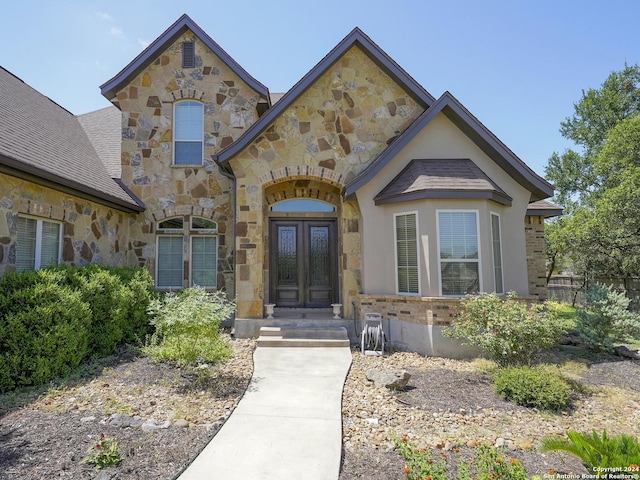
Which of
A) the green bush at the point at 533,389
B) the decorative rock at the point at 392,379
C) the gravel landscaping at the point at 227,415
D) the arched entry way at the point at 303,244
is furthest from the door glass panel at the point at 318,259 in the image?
the green bush at the point at 533,389

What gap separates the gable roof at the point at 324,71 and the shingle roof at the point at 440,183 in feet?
6.40

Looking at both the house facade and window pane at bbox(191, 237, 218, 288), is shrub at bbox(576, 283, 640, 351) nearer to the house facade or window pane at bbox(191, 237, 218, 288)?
the house facade

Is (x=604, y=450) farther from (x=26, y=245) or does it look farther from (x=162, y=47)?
(x=162, y=47)

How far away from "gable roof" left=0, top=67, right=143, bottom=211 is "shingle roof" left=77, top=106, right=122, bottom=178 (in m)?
0.29

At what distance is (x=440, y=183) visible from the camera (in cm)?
779

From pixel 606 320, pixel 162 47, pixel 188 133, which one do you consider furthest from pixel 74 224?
pixel 606 320

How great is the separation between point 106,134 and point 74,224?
551cm

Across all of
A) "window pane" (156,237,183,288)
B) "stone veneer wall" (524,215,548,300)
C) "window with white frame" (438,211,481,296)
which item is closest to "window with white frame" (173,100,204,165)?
"window pane" (156,237,183,288)

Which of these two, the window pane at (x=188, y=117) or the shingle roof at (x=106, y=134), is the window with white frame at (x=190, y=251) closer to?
the shingle roof at (x=106, y=134)

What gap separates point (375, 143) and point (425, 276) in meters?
3.76

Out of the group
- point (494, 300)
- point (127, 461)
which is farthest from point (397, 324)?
point (127, 461)

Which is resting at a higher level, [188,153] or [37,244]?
[188,153]

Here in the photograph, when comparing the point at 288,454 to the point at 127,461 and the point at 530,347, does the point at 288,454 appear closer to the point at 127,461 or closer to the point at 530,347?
the point at 127,461

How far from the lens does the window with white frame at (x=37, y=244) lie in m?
7.14
